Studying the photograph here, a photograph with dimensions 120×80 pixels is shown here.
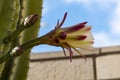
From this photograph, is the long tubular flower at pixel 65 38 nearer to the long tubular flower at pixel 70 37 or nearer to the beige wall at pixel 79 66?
the long tubular flower at pixel 70 37

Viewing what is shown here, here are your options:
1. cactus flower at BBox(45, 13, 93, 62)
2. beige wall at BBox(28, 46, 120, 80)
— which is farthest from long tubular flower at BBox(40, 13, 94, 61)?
beige wall at BBox(28, 46, 120, 80)

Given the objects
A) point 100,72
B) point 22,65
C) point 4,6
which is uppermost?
point 4,6

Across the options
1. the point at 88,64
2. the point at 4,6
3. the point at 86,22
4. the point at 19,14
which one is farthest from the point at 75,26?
the point at 88,64

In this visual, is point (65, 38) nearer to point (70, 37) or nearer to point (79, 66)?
point (70, 37)

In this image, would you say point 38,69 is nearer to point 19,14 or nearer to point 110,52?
point 110,52

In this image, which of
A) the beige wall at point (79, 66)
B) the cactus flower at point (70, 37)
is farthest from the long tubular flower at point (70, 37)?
the beige wall at point (79, 66)

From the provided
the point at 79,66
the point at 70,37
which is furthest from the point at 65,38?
the point at 79,66
